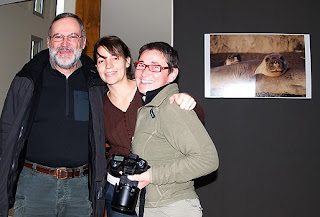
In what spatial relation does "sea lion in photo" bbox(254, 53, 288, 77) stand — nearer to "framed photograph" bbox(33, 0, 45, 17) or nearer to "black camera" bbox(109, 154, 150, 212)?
"black camera" bbox(109, 154, 150, 212)

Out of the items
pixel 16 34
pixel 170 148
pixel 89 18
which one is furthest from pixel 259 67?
pixel 16 34

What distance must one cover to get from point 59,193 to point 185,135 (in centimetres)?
86

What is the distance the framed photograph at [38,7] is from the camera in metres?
5.93

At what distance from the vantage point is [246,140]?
2867 mm

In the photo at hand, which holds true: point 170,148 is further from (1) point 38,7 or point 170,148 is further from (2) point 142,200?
(1) point 38,7

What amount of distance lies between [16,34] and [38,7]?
0.67 metres

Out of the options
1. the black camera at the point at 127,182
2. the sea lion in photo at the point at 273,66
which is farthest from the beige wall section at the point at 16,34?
the black camera at the point at 127,182

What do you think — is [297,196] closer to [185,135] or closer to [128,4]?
[185,135]

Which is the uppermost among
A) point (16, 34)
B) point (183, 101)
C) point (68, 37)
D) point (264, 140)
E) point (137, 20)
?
point (16, 34)

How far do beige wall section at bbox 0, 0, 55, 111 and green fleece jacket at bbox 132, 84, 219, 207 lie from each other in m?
4.76

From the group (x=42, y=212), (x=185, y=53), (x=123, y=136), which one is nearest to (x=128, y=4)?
(x=185, y=53)

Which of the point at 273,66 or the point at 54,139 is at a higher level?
the point at 273,66

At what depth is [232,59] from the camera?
288 cm

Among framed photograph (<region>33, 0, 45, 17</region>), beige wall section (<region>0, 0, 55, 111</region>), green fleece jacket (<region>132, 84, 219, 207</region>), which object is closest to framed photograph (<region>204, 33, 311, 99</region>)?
green fleece jacket (<region>132, 84, 219, 207</region>)
